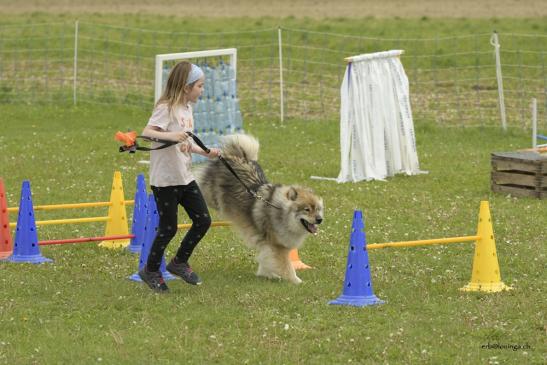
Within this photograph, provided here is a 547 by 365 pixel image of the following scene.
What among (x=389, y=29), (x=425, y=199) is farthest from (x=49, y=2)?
(x=425, y=199)

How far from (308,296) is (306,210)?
0.78 m

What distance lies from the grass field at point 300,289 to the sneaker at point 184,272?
90mm

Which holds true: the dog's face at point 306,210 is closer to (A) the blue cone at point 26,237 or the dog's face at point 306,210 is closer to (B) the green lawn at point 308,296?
(B) the green lawn at point 308,296

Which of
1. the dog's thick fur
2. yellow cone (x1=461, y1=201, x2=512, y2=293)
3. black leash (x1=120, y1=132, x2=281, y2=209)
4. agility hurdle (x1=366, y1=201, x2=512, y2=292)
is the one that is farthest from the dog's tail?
yellow cone (x1=461, y1=201, x2=512, y2=293)

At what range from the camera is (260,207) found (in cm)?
855

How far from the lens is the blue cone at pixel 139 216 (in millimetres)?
9430

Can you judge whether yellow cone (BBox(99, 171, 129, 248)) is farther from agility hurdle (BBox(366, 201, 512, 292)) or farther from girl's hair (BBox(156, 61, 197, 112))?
agility hurdle (BBox(366, 201, 512, 292))

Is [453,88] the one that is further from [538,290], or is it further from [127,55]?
[538,290]

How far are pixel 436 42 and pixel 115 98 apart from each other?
7.64 meters

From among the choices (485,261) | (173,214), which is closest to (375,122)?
(485,261)

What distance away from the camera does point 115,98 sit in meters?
20.7

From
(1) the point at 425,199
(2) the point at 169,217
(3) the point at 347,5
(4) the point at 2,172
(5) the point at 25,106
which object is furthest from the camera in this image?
(3) the point at 347,5

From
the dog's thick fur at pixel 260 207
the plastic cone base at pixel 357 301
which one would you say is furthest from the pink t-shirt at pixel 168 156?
the plastic cone base at pixel 357 301

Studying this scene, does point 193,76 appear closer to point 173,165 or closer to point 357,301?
point 173,165
